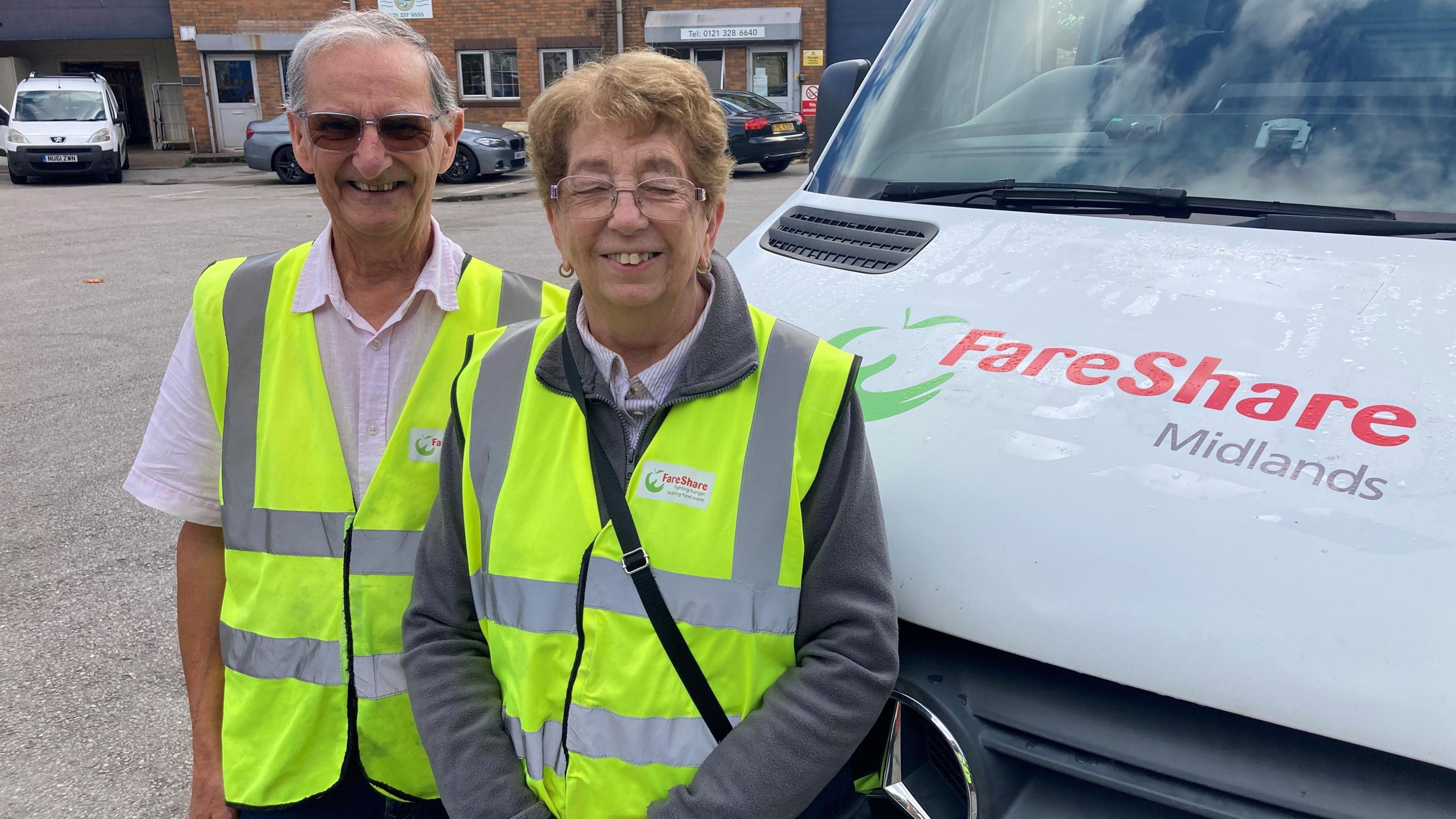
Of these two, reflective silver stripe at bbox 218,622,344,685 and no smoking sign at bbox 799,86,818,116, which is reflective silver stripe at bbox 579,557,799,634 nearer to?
reflective silver stripe at bbox 218,622,344,685

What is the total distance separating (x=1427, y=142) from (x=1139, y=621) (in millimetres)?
1316

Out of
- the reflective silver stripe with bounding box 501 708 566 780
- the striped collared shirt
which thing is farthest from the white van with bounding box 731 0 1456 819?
the reflective silver stripe with bounding box 501 708 566 780

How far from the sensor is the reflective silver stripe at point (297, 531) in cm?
184

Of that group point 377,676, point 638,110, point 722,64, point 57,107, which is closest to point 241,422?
point 377,676

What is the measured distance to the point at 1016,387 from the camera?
5.78 ft

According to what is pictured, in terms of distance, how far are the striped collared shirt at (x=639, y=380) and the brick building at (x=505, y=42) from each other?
25.4 metres

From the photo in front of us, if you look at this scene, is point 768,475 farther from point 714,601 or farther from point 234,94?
point 234,94

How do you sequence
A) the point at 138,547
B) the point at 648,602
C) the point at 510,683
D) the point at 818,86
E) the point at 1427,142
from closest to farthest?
the point at 648,602
the point at 510,683
the point at 1427,142
the point at 818,86
the point at 138,547

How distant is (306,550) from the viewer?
184 cm

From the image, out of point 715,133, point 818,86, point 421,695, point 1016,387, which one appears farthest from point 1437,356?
point 818,86

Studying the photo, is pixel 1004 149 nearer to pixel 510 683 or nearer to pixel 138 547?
pixel 510 683

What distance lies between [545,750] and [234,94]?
103ft

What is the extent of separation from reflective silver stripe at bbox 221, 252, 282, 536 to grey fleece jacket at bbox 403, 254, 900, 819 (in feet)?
1.21

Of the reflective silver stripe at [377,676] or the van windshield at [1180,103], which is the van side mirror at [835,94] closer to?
the van windshield at [1180,103]
